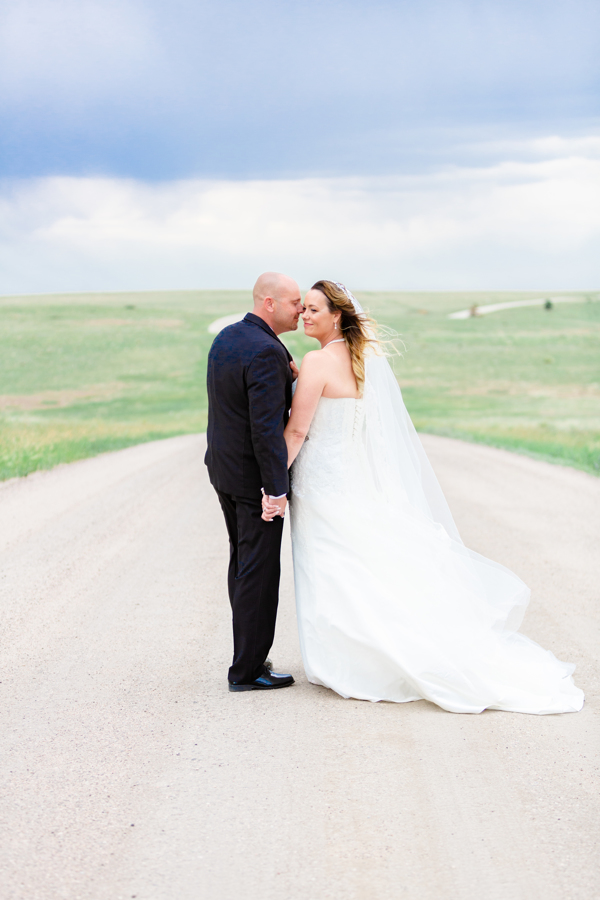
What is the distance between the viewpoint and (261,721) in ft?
12.7

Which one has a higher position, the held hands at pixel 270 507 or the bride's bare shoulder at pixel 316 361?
the bride's bare shoulder at pixel 316 361

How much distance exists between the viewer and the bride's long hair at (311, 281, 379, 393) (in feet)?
13.9

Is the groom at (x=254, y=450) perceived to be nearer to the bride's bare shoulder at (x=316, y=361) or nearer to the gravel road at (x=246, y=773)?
the bride's bare shoulder at (x=316, y=361)

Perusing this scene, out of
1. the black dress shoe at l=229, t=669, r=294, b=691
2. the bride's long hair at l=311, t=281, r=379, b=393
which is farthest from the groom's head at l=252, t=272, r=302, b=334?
the black dress shoe at l=229, t=669, r=294, b=691

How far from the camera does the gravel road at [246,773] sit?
258cm

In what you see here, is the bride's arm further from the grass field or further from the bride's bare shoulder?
the grass field

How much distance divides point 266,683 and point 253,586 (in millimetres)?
537

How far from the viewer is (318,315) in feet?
13.8

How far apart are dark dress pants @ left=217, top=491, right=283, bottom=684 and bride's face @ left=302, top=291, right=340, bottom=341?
3.13ft

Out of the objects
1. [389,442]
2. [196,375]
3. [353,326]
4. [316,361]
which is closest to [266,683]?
[389,442]

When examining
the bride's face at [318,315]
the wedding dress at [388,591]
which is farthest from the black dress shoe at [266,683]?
the bride's face at [318,315]

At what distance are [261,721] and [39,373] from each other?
45856 mm

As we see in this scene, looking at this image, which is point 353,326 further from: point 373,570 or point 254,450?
point 373,570

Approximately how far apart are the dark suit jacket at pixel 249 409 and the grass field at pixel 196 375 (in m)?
10.4
